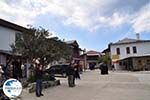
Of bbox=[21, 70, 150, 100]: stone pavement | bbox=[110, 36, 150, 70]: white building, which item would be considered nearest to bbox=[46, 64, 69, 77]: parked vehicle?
bbox=[21, 70, 150, 100]: stone pavement

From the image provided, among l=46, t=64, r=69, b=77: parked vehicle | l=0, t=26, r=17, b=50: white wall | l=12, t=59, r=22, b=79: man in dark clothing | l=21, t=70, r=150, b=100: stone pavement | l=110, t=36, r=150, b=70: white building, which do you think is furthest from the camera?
Answer: l=110, t=36, r=150, b=70: white building

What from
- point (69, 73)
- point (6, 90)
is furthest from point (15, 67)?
point (6, 90)

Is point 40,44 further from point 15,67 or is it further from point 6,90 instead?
point 6,90

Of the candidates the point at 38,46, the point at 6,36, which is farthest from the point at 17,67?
the point at 38,46

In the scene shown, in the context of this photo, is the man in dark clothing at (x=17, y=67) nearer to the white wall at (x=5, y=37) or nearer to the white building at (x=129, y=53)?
the white wall at (x=5, y=37)

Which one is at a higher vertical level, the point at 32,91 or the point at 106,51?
the point at 106,51

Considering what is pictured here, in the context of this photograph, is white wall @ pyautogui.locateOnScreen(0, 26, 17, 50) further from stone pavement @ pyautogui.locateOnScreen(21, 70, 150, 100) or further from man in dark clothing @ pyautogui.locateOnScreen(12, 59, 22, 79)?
stone pavement @ pyautogui.locateOnScreen(21, 70, 150, 100)

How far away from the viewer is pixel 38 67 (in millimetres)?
15773

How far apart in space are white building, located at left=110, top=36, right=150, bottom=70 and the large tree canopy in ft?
129

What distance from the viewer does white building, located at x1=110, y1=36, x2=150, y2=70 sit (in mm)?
59062

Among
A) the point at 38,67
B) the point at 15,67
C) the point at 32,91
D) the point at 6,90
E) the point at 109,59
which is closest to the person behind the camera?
the point at 6,90

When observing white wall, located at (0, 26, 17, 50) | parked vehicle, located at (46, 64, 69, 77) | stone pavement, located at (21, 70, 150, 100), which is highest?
white wall, located at (0, 26, 17, 50)

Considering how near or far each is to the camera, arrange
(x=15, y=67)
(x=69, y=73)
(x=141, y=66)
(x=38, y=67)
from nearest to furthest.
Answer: (x=38, y=67) < (x=69, y=73) < (x=15, y=67) < (x=141, y=66)

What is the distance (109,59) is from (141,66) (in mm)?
15555
